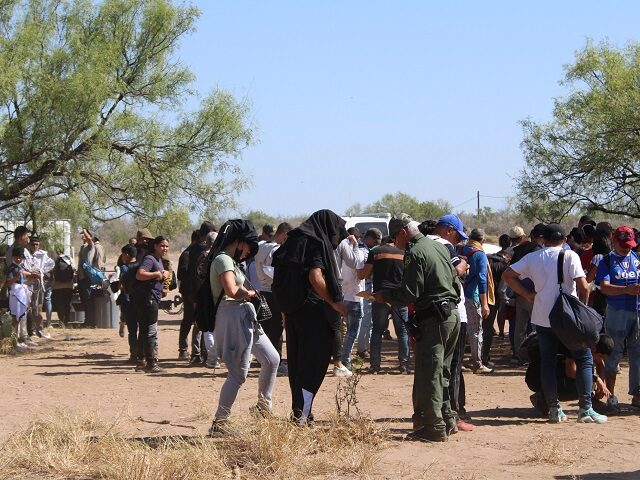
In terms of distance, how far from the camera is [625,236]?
998 cm

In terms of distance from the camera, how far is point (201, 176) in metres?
19.0

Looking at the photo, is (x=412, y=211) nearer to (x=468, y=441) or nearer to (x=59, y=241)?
(x=59, y=241)

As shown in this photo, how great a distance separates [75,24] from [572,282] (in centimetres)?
1145

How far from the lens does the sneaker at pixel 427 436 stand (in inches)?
336

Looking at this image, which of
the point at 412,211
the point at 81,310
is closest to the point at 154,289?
the point at 81,310

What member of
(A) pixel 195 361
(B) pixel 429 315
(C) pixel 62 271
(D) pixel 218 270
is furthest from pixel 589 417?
(C) pixel 62 271

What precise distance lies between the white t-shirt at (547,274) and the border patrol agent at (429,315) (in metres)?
1.21

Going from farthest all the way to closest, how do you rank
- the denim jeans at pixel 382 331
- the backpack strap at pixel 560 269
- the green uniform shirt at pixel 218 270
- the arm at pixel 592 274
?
the denim jeans at pixel 382 331 < the arm at pixel 592 274 < the backpack strap at pixel 560 269 < the green uniform shirt at pixel 218 270

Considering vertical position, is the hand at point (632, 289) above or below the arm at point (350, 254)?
below

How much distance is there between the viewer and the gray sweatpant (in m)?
8.45

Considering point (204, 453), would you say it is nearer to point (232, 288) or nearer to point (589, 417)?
point (232, 288)

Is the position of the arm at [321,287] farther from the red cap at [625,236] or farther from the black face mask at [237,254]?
the red cap at [625,236]

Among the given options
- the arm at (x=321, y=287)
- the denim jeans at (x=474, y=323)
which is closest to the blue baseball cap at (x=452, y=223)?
the arm at (x=321, y=287)

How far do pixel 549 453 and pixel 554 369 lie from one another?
1770 millimetres
